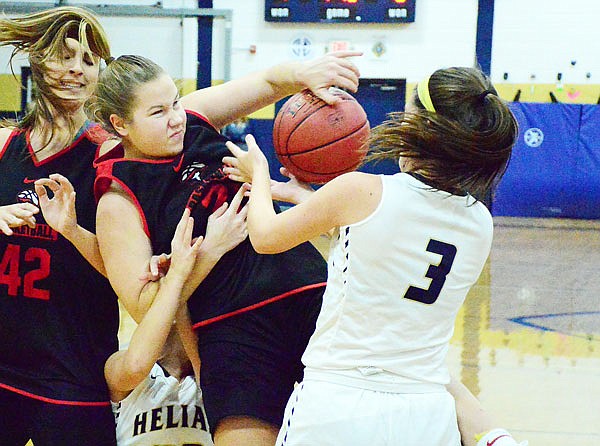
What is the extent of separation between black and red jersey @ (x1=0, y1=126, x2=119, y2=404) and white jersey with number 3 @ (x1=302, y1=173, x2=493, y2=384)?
2.62 feet

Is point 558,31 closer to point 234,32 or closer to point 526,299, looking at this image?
point 234,32

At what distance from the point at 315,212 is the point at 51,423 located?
3.41ft

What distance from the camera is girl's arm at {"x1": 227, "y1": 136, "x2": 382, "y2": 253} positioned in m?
1.88

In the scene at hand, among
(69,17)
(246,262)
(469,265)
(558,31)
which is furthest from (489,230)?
(558,31)

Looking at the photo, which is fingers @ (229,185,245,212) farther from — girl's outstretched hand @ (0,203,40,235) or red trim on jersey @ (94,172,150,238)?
girl's outstretched hand @ (0,203,40,235)

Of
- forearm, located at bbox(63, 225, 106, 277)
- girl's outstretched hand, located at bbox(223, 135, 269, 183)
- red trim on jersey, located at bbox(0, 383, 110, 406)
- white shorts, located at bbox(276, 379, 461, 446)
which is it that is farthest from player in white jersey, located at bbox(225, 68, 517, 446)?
red trim on jersey, located at bbox(0, 383, 110, 406)

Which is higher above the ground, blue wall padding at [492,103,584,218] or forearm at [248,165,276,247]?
forearm at [248,165,276,247]

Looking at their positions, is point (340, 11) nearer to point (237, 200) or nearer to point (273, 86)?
point (273, 86)

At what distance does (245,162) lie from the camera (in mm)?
2172

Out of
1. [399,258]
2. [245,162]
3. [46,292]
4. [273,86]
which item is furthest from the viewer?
[273,86]

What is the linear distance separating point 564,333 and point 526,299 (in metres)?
1.08

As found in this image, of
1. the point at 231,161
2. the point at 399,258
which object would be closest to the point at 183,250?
the point at 231,161

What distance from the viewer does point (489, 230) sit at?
201 cm

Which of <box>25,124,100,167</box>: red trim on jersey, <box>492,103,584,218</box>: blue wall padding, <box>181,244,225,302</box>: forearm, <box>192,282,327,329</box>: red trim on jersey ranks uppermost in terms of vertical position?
<box>25,124,100,167</box>: red trim on jersey
